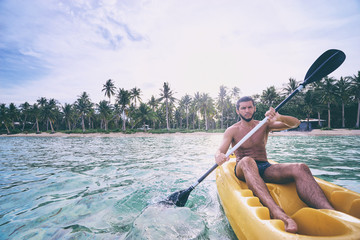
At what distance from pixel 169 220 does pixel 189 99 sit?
47630 millimetres

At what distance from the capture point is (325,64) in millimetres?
2840

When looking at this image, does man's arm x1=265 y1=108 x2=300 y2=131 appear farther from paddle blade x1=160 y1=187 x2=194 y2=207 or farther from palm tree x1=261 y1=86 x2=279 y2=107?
palm tree x1=261 y1=86 x2=279 y2=107

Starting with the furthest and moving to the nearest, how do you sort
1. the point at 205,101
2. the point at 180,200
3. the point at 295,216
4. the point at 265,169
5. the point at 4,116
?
1. the point at 205,101
2. the point at 4,116
3. the point at 180,200
4. the point at 265,169
5. the point at 295,216

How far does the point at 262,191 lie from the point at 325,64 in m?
2.31

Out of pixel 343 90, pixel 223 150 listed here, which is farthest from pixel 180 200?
pixel 343 90

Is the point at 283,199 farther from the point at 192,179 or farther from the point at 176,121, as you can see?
the point at 176,121

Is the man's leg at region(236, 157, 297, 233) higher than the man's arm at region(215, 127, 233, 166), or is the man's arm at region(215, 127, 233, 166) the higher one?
the man's arm at region(215, 127, 233, 166)

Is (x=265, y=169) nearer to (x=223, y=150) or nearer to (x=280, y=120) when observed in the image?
(x=223, y=150)

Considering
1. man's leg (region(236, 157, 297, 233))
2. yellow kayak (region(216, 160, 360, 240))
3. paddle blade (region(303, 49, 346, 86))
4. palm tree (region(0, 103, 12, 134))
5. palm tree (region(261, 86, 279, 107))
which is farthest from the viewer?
palm tree (region(0, 103, 12, 134))

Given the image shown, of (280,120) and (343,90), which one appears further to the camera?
(343,90)

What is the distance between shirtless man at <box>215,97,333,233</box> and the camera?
1.87 m

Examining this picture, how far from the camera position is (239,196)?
6.94ft

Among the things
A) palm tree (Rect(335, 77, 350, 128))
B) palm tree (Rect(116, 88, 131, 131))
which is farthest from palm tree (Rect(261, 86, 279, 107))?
palm tree (Rect(116, 88, 131, 131))

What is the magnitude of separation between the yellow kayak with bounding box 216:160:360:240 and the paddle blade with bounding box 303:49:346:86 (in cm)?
168
